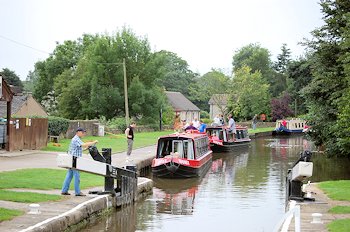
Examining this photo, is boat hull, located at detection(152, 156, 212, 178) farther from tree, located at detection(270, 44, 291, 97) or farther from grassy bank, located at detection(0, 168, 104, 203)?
tree, located at detection(270, 44, 291, 97)

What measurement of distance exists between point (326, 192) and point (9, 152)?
15.1m

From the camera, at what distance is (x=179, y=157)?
28.7 meters

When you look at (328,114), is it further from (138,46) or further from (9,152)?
(138,46)

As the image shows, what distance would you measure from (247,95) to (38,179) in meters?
68.3

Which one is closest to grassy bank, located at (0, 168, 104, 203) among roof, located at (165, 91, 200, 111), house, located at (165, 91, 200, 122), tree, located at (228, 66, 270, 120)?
tree, located at (228, 66, 270, 120)

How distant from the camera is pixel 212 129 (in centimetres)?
4575

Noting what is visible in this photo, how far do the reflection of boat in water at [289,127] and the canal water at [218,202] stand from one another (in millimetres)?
37443

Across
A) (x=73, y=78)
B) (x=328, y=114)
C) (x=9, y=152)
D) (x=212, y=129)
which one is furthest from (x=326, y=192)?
(x=73, y=78)

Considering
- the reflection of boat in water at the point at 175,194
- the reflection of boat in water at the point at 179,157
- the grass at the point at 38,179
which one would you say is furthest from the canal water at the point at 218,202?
the grass at the point at 38,179

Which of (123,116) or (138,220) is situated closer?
(138,220)

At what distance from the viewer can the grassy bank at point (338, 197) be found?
1253cm

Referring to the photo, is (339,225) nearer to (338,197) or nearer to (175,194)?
(338,197)

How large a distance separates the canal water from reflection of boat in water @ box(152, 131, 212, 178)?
46cm

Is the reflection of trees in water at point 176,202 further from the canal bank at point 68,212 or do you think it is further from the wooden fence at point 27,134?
the wooden fence at point 27,134
